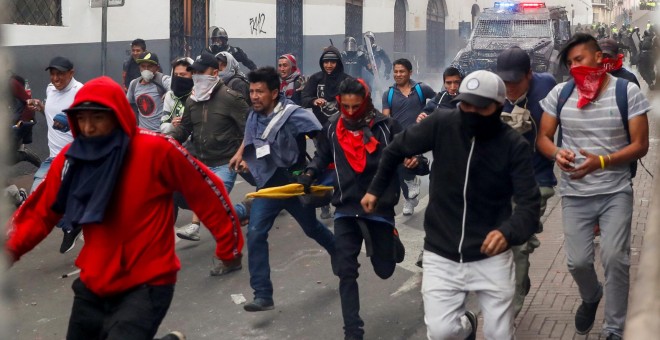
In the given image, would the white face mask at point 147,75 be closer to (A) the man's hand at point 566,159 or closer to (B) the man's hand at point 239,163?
(B) the man's hand at point 239,163

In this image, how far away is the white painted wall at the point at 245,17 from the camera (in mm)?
19578

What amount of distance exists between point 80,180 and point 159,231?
39 cm

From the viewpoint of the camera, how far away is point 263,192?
6496mm

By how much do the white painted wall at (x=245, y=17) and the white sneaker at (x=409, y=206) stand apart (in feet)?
33.0

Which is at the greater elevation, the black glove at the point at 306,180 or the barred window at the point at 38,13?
the barred window at the point at 38,13

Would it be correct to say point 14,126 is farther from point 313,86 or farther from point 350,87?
point 350,87

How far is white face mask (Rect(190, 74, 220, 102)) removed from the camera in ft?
26.1

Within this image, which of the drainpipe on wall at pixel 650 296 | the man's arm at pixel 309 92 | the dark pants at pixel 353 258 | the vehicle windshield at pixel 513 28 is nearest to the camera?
the drainpipe on wall at pixel 650 296

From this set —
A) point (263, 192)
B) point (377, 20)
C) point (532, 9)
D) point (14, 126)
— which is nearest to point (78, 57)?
point (14, 126)

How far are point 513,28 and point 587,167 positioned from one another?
65.2 ft

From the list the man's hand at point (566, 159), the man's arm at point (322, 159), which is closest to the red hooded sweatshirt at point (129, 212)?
the man's hand at point (566, 159)

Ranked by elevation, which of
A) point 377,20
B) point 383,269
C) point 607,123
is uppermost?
point 377,20

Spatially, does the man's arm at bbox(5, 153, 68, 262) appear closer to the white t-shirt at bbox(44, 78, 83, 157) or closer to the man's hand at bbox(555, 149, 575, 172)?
the man's hand at bbox(555, 149, 575, 172)

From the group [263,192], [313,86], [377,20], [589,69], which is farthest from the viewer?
[377,20]
